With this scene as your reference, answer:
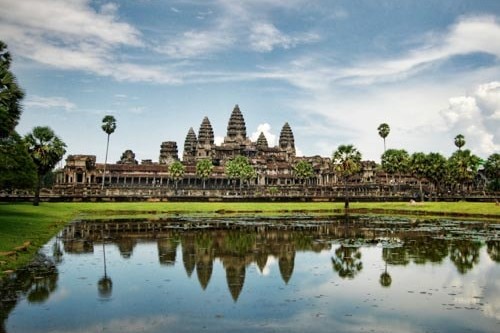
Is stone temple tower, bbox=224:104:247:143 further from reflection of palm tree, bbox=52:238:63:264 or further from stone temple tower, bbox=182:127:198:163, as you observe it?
reflection of palm tree, bbox=52:238:63:264

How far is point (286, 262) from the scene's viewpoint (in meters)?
22.1

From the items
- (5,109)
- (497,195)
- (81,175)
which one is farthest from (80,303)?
(81,175)

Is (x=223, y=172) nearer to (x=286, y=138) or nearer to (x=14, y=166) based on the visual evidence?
(x=286, y=138)

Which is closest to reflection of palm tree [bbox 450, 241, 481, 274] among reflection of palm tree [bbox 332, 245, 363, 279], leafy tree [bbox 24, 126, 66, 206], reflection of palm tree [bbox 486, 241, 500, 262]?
reflection of palm tree [bbox 486, 241, 500, 262]

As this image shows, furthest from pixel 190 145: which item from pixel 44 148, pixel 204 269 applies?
pixel 204 269

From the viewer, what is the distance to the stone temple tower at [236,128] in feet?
582

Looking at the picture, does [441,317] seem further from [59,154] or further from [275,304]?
[59,154]

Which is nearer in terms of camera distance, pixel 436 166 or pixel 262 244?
pixel 262 244

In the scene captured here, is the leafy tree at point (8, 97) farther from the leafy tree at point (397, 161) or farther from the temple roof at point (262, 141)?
the temple roof at point (262, 141)

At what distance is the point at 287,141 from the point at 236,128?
2021 cm

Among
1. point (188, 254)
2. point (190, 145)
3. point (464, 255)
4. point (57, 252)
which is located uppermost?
point (190, 145)

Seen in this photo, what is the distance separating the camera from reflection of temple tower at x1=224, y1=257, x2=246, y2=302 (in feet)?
53.9

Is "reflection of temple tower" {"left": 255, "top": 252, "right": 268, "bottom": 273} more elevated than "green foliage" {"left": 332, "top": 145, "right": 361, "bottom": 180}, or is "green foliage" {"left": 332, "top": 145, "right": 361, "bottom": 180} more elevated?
"green foliage" {"left": 332, "top": 145, "right": 361, "bottom": 180}

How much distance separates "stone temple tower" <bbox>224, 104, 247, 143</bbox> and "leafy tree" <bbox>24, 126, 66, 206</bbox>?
117811 millimetres
